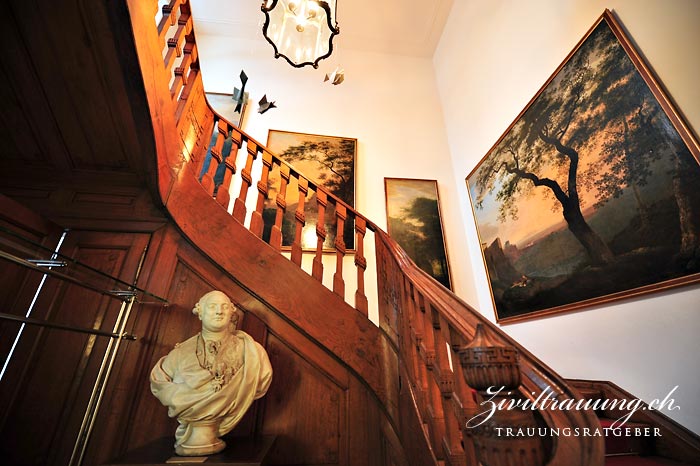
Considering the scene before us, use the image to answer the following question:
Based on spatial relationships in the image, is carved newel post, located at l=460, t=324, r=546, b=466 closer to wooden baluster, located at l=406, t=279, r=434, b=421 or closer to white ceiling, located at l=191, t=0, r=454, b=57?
wooden baluster, located at l=406, t=279, r=434, b=421

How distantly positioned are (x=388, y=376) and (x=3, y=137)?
9.61 feet

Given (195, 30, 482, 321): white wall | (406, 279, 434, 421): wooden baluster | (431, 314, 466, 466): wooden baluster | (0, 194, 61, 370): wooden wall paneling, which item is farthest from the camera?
(195, 30, 482, 321): white wall

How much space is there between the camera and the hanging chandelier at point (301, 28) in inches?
99.6

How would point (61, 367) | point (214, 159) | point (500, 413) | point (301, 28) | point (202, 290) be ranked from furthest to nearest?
point (301, 28) < point (214, 159) < point (202, 290) < point (61, 367) < point (500, 413)

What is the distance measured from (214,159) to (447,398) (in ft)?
7.14

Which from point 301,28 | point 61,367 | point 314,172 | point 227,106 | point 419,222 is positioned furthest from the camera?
point 227,106

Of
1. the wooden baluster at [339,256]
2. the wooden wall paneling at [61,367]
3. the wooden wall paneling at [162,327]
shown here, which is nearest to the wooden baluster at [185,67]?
the wooden wall paneling at [162,327]

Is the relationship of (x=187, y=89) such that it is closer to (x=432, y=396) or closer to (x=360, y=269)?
(x=360, y=269)

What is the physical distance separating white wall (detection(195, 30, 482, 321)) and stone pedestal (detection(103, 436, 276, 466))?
2803mm

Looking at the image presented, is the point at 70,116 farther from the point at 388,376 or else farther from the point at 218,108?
the point at 218,108

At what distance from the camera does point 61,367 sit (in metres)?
1.65

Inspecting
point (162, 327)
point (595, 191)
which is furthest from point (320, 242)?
point (595, 191)

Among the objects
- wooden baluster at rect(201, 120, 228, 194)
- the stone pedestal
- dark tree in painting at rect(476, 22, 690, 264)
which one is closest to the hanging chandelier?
wooden baluster at rect(201, 120, 228, 194)

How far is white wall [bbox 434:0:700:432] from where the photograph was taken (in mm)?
1521
